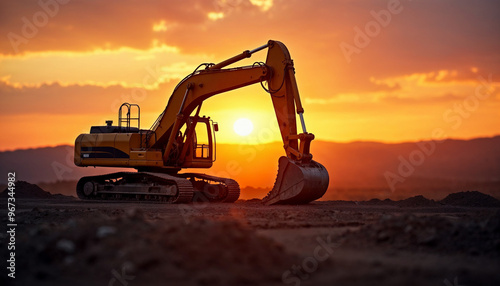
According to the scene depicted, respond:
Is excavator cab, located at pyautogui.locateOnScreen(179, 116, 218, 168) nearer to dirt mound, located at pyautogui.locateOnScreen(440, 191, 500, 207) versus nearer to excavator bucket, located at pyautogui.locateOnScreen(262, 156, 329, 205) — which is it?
excavator bucket, located at pyautogui.locateOnScreen(262, 156, 329, 205)

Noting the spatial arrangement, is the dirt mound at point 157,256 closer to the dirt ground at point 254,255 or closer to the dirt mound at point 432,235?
the dirt ground at point 254,255

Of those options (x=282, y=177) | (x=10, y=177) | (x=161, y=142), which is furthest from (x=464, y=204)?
(x=10, y=177)

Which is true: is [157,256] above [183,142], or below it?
below

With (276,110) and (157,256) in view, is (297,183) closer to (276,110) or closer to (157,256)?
(276,110)

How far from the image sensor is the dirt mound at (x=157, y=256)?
882 cm

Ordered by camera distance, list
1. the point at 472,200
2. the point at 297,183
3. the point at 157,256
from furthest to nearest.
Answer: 1. the point at 472,200
2. the point at 297,183
3. the point at 157,256

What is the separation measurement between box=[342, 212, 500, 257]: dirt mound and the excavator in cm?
941

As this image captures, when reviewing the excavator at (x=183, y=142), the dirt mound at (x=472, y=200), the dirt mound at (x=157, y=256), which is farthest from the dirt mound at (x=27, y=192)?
the dirt mound at (x=157, y=256)

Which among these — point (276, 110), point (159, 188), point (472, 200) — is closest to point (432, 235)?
point (276, 110)

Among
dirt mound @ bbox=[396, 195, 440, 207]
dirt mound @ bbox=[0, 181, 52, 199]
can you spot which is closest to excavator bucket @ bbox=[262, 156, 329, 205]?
dirt mound @ bbox=[396, 195, 440, 207]

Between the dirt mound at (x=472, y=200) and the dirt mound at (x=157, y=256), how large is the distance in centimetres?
1496

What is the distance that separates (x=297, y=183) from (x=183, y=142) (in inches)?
266

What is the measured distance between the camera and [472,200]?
914 inches

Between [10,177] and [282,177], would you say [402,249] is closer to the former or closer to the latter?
[282,177]
